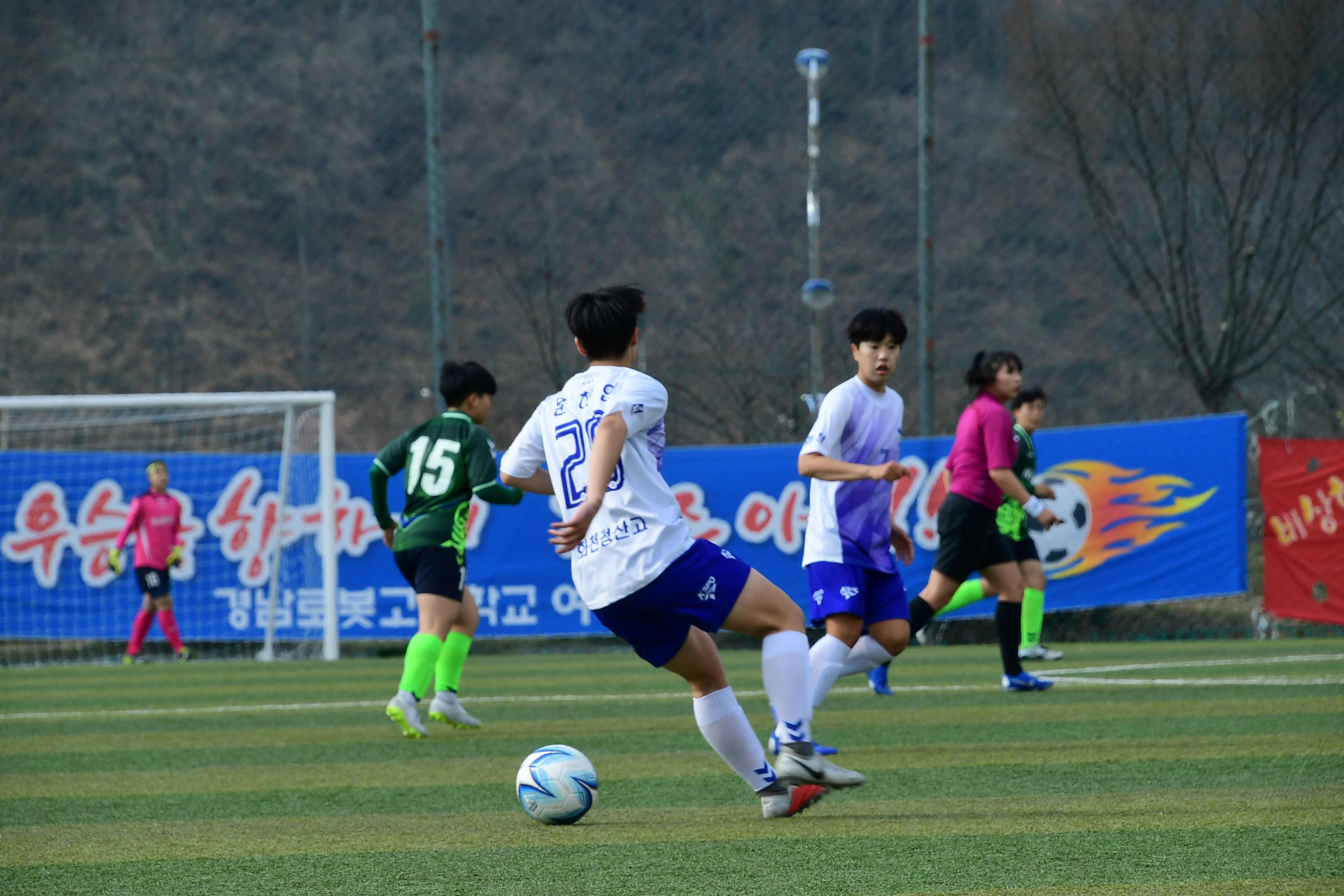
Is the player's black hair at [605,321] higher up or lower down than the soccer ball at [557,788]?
higher up

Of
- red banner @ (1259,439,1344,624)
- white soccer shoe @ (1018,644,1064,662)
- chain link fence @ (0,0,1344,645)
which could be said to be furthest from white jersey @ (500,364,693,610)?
chain link fence @ (0,0,1344,645)

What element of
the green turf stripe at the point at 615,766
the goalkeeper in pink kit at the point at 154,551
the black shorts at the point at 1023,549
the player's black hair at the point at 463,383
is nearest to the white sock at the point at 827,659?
the green turf stripe at the point at 615,766

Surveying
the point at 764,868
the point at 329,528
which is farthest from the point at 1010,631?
the point at 329,528

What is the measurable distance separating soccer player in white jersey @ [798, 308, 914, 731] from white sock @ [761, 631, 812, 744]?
168 cm

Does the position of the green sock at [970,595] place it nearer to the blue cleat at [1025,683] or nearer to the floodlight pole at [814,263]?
the blue cleat at [1025,683]

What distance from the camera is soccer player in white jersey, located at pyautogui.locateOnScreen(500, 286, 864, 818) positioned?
4.21 meters

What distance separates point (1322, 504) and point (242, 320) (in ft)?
70.1

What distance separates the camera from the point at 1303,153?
66.3ft

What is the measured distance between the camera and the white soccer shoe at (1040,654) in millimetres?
11320

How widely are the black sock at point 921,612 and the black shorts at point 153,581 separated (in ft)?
28.5

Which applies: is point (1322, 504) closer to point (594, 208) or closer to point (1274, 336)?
point (1274, 336)

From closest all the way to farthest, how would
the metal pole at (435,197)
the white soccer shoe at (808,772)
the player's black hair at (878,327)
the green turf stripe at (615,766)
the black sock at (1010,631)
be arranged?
the white soccer shoe at (808,772) → the green turf stripe at (615,766) → the player's black hair at (878,327) → the black sock at (1010,631) → the metal pole at (435,197)

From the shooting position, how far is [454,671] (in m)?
7.65

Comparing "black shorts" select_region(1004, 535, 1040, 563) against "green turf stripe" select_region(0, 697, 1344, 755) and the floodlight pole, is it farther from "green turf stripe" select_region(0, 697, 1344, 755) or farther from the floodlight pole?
the floodlight pole
